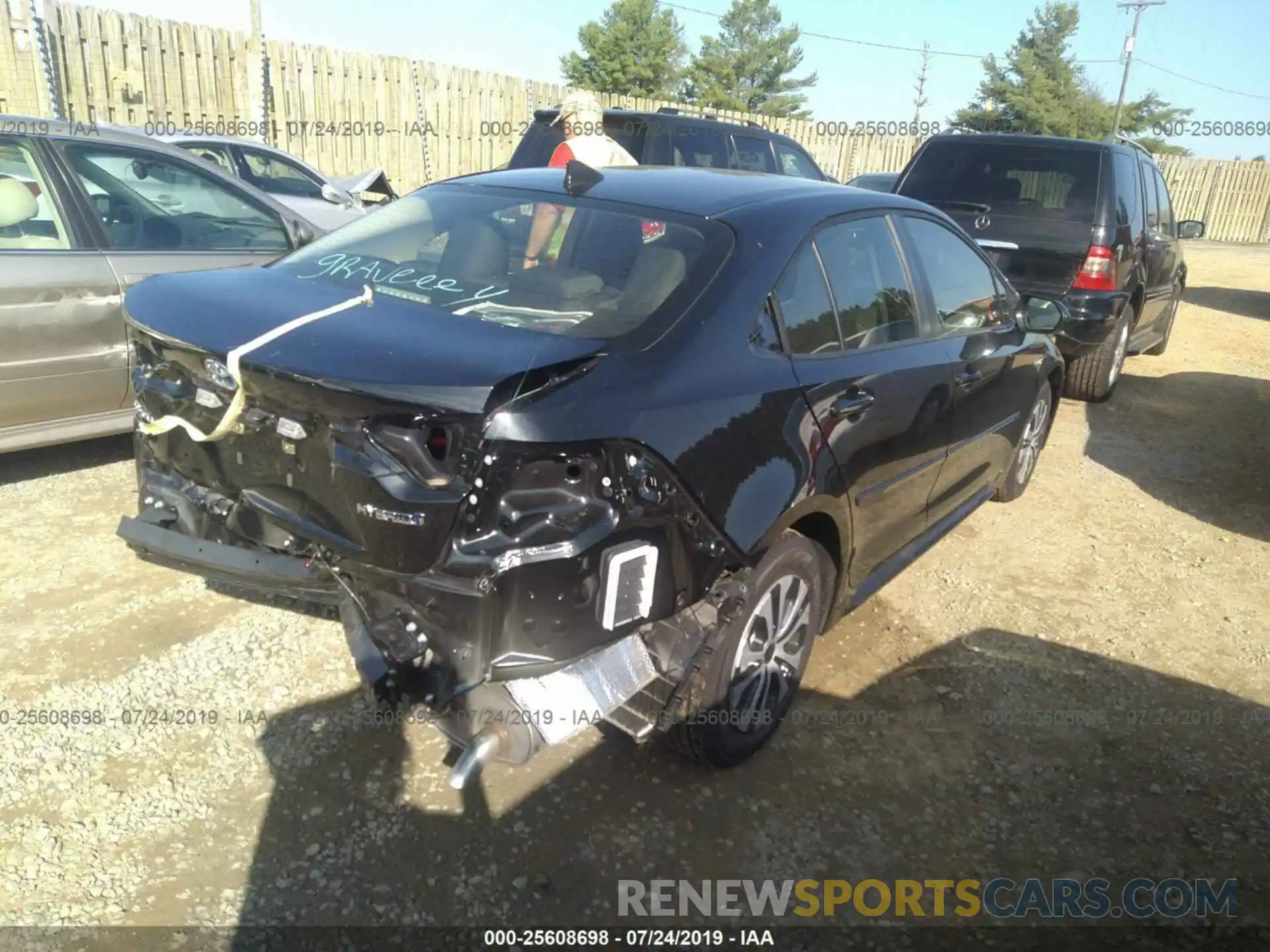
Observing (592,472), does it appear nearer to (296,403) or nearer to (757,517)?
(757,517)

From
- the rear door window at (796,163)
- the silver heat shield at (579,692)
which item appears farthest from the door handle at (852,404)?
the rear door window at (796,163)

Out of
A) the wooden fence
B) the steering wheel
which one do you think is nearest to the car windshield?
the steering wheel

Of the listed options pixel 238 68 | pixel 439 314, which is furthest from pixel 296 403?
pixel 238 68

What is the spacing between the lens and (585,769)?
2900 millimetres

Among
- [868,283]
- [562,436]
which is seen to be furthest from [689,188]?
[562,436]

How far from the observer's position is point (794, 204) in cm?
308

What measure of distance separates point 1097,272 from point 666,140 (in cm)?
348

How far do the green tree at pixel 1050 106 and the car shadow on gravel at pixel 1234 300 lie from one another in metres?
27.4

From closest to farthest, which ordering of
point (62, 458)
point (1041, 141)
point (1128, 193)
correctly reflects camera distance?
point (62, 458) → point (1128, 193) → point (1041, 141)

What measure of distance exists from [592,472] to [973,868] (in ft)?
5.27

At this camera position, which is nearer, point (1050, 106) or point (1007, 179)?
point (1007, 179)

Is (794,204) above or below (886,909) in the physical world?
above

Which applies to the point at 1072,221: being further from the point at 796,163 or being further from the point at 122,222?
the point at 122,222

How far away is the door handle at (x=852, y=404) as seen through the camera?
2902mm
